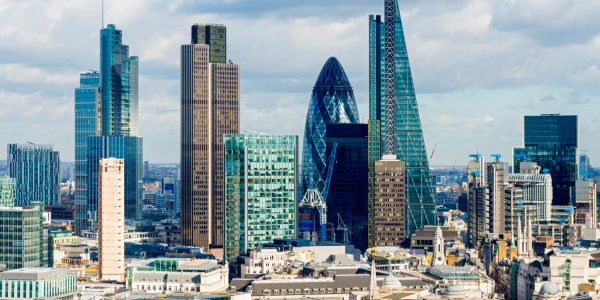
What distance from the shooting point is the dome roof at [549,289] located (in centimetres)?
18388

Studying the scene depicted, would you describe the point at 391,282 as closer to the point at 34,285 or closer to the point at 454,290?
the point at 454,290

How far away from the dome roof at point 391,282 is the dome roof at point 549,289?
628 inches

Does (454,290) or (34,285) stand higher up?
(34,285)

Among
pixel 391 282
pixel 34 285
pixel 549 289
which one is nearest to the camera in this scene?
pixel 34 285

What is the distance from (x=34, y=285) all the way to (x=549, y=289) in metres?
54.6

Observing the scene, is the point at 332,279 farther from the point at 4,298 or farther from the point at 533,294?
the point at 4,298

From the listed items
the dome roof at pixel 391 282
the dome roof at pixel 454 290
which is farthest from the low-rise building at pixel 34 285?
the dome roof at pixel 454 290

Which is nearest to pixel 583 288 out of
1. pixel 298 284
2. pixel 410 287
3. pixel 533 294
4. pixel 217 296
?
pixel 533 294

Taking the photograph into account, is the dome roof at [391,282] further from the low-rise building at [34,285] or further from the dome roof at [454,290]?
the low-rise building at [34,285]

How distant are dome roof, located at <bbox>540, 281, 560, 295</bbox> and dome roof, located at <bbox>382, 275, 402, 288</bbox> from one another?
52.3ft

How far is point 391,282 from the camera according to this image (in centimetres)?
19100

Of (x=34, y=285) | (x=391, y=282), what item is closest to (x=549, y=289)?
(x=391, y=282)

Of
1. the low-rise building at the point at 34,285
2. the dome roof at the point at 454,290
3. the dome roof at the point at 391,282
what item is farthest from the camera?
the dome roof at the point at 391,282

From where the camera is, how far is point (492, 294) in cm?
19975
